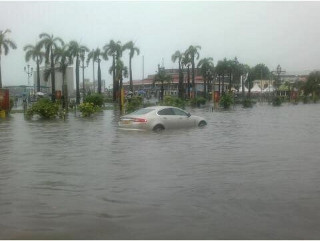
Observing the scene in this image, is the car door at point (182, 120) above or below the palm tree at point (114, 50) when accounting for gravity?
below

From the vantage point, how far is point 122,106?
3956 cm

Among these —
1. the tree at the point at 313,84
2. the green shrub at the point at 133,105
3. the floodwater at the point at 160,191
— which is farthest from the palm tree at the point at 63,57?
the tree at the point at 313,84

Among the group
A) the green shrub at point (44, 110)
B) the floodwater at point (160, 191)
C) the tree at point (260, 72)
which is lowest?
the floodwater at point (160, 191)

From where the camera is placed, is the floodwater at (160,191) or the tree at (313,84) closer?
the floodwater at (160,191)

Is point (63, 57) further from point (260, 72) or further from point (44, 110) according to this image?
point (260, 72)

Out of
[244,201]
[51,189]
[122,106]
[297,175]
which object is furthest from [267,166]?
[122,106]

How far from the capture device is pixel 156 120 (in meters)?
20.1

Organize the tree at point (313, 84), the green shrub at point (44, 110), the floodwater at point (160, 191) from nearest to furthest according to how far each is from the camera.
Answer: the floodwater at point (160, 191)
the green shrub at point (44, 110)
the tree at point (313, 84)

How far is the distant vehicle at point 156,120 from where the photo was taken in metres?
19.9

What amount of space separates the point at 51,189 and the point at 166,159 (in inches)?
176

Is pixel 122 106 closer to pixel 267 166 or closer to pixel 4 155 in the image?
pixel 4 155

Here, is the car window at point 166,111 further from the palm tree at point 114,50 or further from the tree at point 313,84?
the tree at point 313,84

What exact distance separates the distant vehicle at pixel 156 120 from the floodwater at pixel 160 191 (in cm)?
363

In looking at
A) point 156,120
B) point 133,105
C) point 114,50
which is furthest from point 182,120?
point 114,50
